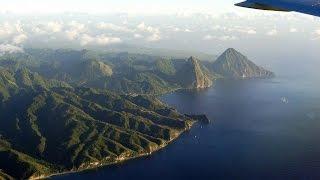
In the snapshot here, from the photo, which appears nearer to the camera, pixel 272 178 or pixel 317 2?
pixel 317 2

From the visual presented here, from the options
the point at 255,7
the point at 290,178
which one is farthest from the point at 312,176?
the point at 255,7

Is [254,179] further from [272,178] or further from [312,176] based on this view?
[312,176]

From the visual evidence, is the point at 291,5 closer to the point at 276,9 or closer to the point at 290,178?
the point at 276,9

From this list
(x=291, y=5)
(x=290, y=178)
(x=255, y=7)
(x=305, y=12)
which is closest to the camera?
(x=305, y=12)

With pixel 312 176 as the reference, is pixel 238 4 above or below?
above

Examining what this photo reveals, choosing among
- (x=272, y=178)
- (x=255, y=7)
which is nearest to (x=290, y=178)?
(x=272, y=178)

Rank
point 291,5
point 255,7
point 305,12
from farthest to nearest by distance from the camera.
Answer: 1. point 255,7
2. point 291,5
3. point 305,12
